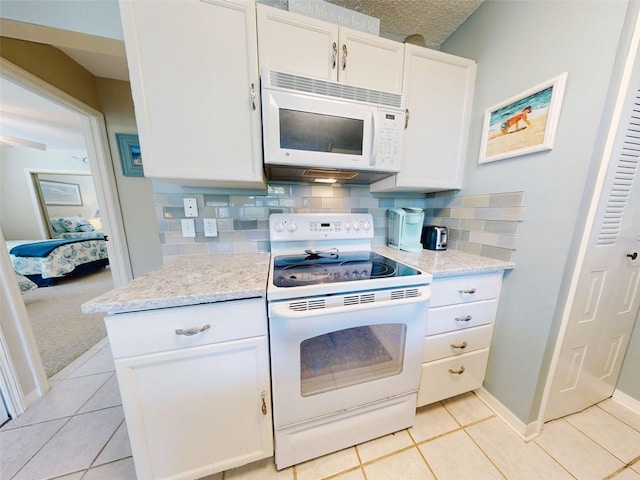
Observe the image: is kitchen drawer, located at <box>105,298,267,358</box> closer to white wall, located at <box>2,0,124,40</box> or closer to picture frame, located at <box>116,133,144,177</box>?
white wall, located at <box>2,0,124,40</box>

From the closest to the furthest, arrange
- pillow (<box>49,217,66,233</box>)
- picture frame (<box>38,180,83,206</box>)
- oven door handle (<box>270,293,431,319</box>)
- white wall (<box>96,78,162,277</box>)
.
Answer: oven door handle (<box>270,293,431,319</box>) < white wall (<box>96,78,162,277</box>) < pillow (<box>49,217,66,233</box>) < picture frame (<box>38,180,83,206</box>)

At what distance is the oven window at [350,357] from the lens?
0.93m

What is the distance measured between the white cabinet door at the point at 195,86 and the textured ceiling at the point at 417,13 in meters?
0.77

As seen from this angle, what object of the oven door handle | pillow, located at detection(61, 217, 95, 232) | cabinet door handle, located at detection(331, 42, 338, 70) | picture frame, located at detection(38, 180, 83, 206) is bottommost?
pillow, located at detection(61, 217, 95, 232)

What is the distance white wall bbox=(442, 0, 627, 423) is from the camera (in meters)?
0.85

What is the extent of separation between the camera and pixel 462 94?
131cm

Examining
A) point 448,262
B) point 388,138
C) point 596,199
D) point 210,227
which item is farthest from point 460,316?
point 210,227

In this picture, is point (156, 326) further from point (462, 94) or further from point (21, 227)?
point (21, 227)

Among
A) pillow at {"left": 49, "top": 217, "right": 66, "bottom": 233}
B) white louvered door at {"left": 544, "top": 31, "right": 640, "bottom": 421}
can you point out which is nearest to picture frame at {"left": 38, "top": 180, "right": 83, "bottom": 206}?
pillow at {"left": 49, "top": 217, "right": 66, "bottom": 233}

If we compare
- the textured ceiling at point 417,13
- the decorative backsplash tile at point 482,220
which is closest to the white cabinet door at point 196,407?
the decorative backsplash tile at point 482,220

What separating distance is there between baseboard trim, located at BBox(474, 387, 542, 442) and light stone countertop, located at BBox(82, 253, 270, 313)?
1.57 m

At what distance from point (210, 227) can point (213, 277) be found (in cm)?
53

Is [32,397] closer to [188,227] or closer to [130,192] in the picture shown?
[188,227]

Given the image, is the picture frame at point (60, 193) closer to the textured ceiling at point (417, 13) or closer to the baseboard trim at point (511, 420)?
the textured ceiling at point (417, 13)
